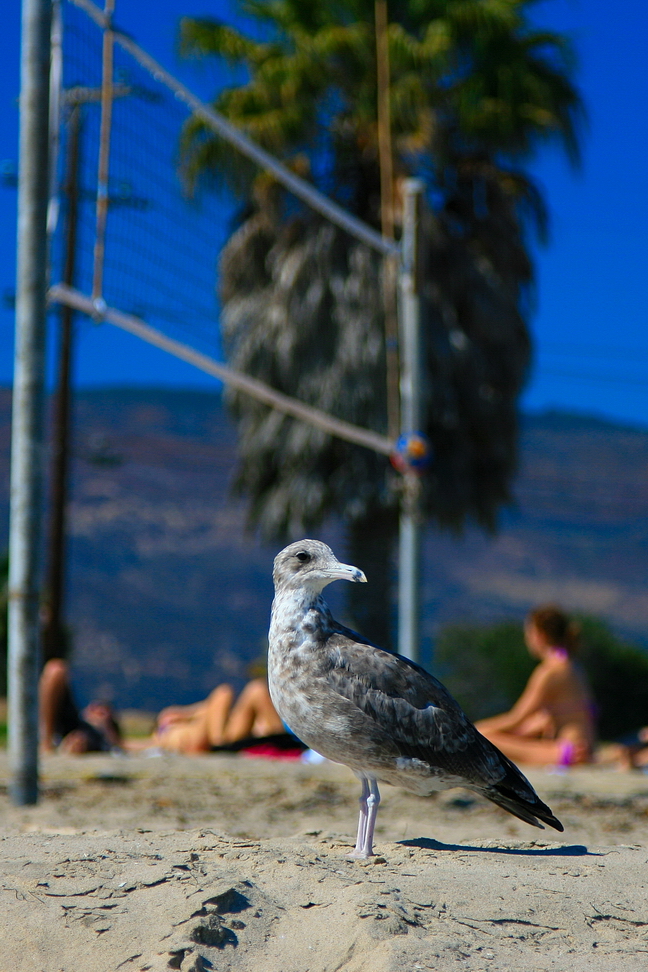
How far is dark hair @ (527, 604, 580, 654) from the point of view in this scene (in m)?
7.72

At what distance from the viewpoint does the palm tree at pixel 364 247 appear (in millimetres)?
A: 14508

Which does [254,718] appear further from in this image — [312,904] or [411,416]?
[312,904]

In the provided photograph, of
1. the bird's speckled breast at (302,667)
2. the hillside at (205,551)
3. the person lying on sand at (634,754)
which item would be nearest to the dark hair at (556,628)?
the person lying on sand at (634,754)

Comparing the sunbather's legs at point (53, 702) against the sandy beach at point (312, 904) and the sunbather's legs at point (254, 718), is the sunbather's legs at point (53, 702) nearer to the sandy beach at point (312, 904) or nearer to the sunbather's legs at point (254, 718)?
the sunbather's legs at point (254, 718)

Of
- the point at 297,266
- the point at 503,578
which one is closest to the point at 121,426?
the point at 503,578

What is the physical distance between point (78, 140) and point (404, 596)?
11.9 m

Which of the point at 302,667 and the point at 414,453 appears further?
the point at 414,453

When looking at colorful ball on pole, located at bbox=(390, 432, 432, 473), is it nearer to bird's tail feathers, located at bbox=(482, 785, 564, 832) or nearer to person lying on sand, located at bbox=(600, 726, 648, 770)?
person lying on sand, located at bbox=(600, 726, 648, 770)

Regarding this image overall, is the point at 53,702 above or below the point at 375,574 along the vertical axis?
below

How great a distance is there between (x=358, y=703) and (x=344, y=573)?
47 cm

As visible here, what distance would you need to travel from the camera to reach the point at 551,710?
7867 millimetres

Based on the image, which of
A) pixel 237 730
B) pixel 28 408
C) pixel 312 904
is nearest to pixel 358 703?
→ pixel 312 904

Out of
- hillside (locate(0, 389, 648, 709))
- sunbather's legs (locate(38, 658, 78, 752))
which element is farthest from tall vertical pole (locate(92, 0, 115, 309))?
hillside (locate(0, 389, 648, 709))

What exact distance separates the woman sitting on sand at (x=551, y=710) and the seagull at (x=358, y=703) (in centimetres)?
407
